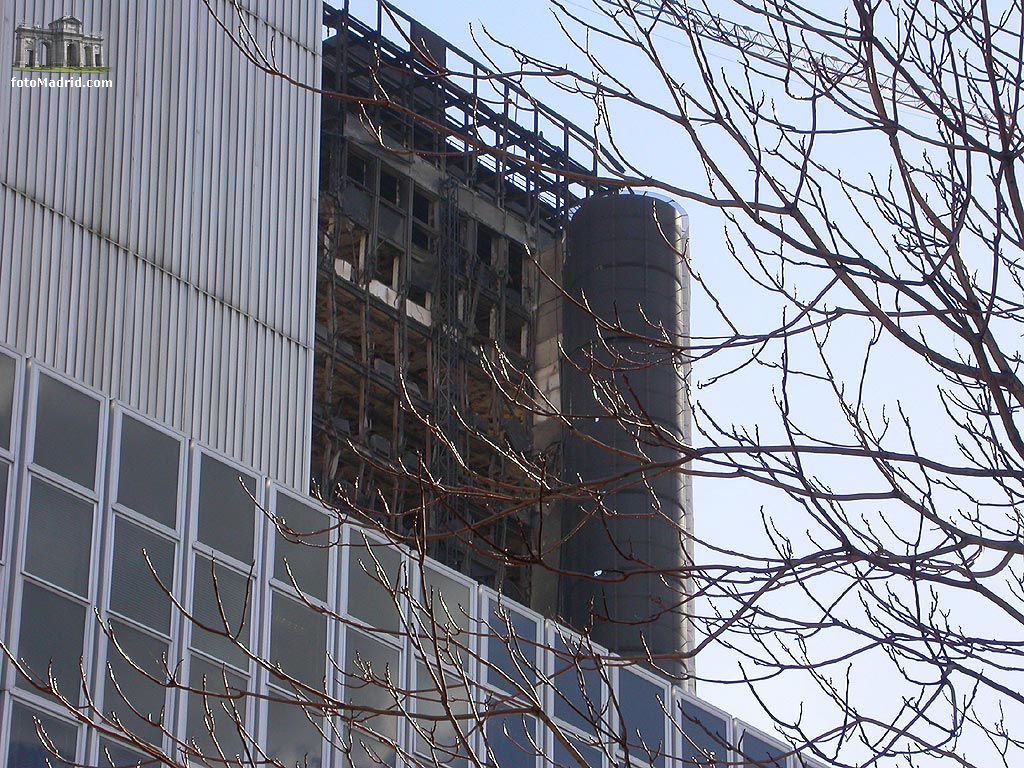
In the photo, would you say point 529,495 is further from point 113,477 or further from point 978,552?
point 113,477

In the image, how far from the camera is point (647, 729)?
25.7 meters

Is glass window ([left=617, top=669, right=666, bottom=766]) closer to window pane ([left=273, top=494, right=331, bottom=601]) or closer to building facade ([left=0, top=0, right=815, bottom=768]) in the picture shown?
building facade ([left=0, top=0, right=815, bottom=768])

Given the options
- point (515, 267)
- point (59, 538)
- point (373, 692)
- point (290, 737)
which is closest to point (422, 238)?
point (515, 267)

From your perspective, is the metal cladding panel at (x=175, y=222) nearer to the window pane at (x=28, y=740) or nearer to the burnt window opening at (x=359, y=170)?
the window pane at (x=28, y=740)

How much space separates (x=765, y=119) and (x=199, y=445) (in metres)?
14.0

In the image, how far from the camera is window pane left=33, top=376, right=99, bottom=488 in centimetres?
1867

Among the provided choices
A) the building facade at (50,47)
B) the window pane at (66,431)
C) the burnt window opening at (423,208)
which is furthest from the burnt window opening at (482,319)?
the window pane at (66,431)

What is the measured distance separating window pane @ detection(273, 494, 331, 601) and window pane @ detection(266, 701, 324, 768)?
57.6 inches

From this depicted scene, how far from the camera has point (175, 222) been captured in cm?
2641

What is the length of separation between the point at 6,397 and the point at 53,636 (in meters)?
2.44

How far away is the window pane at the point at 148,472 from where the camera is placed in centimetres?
1956

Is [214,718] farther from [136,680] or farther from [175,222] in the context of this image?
[175,222]

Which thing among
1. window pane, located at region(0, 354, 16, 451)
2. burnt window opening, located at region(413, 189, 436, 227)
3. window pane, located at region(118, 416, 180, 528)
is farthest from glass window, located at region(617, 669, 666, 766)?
burnt window opening, located at region(413, 189, 436, 227)

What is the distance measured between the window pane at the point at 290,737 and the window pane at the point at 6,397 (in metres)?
4.22
